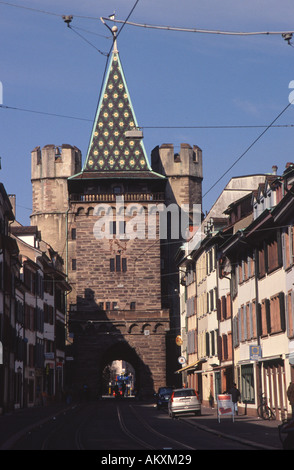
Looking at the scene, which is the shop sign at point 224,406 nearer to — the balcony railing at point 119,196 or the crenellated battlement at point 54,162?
the balcony railing at point 119,196

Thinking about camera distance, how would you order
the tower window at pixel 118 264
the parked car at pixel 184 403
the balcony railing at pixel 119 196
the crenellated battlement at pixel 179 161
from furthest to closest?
the crenellated battlement at pixel 179 161
the balcony railing at pixel 119 196
the tower window at pixel 118 264
the parked car at pixel 184 403

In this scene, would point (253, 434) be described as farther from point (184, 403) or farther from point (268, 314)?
point (184, 403)

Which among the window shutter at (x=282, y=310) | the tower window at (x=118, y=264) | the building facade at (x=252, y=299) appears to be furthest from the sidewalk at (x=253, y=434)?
the tower window at (x=118, y=264)

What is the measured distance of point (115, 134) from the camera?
87062 millimetres

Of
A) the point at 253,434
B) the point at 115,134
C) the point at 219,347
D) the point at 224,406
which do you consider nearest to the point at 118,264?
the point at 115,134

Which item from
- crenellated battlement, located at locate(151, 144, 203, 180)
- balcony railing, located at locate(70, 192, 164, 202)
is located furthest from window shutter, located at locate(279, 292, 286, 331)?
crenellated battlement, located at locate(151, 144, 203, 180)

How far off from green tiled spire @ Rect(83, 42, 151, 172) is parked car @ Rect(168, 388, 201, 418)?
4776 cm

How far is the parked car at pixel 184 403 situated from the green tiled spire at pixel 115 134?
47760 mm

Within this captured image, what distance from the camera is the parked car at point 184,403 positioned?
38969 millimetres

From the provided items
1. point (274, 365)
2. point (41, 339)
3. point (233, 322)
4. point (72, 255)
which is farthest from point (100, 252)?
point (274, 365)

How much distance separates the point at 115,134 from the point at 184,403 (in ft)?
167

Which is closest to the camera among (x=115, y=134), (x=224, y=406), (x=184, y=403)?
(x=224, y=406)

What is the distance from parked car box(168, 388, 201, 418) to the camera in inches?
1534
